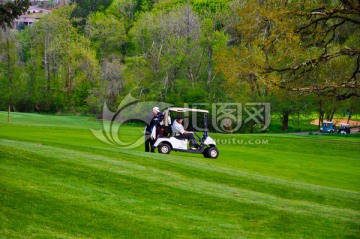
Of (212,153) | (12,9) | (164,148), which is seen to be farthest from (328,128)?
(12,9)

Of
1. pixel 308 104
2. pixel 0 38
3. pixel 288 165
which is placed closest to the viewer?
pixel 288 165

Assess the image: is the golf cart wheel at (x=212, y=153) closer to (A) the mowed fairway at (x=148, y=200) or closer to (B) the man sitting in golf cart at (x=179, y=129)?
(B) the man sitting in golf cart at (x=179, y=129)

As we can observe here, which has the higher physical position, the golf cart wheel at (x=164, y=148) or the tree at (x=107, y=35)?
the tree at (x=107, y=35)

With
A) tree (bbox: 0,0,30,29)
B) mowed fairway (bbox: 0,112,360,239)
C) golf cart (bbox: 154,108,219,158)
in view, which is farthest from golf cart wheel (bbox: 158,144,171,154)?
tree (bbox: 0,0,30,29)

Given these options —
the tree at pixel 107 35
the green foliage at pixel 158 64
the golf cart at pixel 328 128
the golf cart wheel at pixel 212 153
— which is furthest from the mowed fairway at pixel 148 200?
the tree at pixel 107 35

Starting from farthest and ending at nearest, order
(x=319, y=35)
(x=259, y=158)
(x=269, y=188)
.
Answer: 1. (x=259, y=158)
2. (x=319, y=35)
3. (x=269, y=188)

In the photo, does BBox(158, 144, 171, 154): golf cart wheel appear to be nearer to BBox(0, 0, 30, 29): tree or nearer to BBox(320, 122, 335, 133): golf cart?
BBox(0, 0, 30, 29): tree

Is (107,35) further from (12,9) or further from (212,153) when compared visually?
(12,9)

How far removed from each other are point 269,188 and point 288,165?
9.79 m

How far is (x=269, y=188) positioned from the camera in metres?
17.2

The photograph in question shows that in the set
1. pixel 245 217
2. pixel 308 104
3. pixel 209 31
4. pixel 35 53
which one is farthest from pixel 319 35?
pixel 35 53

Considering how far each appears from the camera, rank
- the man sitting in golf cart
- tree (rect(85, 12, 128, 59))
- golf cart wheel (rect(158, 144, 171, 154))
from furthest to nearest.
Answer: tree (rect(85, 12, 128, 59)) → the man sitting in golf cart → golf cart wheel (rect(158, 144, 171, 154))

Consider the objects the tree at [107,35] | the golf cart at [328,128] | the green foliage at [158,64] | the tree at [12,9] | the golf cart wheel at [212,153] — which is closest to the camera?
the tree at [12,9]

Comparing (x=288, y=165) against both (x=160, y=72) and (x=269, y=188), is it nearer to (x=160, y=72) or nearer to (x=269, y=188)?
(x=269, y=188)
